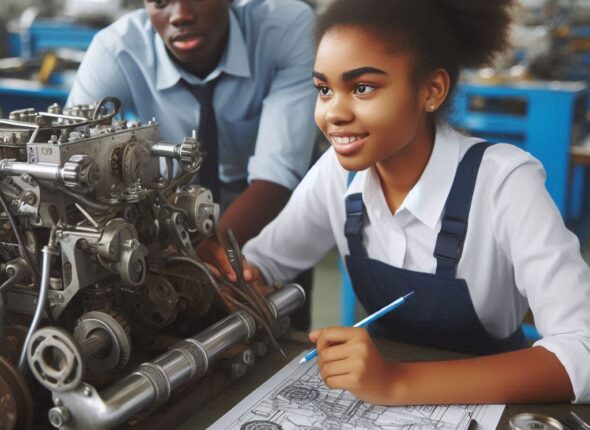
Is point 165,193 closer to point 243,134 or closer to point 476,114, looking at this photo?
point 243,134

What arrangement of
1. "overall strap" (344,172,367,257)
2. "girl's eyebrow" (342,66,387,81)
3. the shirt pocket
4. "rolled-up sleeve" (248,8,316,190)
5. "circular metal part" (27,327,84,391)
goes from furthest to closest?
the shirt pocket
"rolled-up sleeve" (248,8,316,190)
"overall strap" (344,172,367,257)
"girl's eyebrow" (342,66,387,81)
"circular metal part" (27,327,84,391)

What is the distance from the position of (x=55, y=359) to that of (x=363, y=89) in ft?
1.77

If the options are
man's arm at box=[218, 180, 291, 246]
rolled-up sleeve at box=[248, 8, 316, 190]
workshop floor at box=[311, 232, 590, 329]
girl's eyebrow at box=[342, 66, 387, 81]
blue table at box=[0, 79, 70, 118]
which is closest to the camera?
girl's eyebrow at box=[342, 66, 387, 81]

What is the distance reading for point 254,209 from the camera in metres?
1.37

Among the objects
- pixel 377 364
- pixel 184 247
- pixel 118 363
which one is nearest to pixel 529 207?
pixel 377 364

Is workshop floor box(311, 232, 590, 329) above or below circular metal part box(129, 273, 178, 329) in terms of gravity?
below

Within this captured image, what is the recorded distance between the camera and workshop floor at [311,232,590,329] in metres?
2.73

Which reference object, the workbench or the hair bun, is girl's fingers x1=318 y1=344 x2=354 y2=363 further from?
the hair bun

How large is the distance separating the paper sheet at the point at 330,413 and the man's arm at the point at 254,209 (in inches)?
18.3

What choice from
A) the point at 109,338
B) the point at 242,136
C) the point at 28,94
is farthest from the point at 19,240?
the point at 28,94

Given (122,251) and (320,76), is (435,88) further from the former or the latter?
(122,251)

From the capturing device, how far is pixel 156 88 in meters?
1.58

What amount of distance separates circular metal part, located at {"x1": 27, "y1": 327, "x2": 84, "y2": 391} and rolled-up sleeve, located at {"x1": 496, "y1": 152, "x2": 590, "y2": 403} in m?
0.58

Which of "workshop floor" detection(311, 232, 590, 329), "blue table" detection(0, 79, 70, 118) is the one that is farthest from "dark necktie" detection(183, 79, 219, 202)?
"blue table" detection(0, 79, 70, 118)
